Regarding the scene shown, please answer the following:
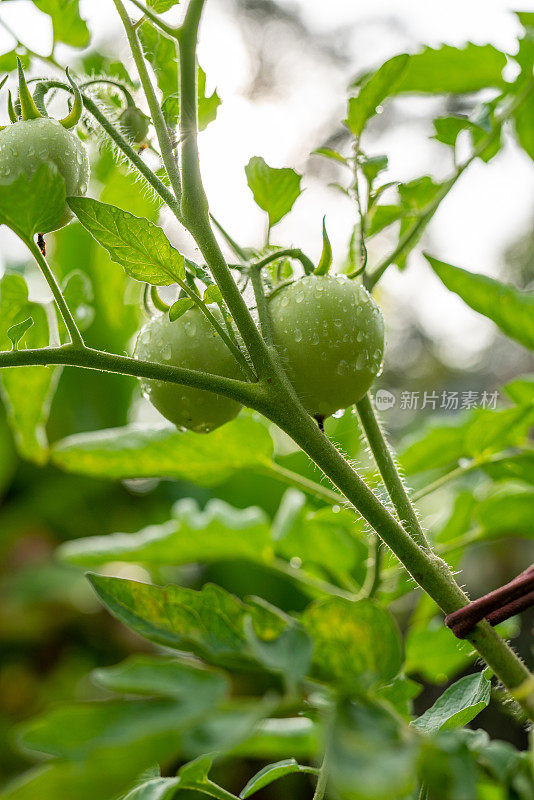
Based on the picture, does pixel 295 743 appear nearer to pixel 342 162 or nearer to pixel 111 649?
pixel 342 162

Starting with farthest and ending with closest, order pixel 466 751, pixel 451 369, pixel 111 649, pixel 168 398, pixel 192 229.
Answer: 1. pixel 451 369
2. pixel 111 649
3. pixel 168 398
4. pixel 192 229
5. pixel 466 751

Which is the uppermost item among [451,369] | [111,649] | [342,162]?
[342,162]

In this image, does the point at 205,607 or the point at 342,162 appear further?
the point at 342,162

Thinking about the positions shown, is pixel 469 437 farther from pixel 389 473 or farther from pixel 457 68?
pixel 457 68

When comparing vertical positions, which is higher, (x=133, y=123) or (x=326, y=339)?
(x=133, y=123)

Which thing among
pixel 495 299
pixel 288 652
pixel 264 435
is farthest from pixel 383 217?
pixel 288 652

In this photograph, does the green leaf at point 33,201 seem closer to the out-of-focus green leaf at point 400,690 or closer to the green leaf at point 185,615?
the green leaf at point 185,615

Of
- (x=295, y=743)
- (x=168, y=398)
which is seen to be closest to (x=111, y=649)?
(x=295, y=743)
